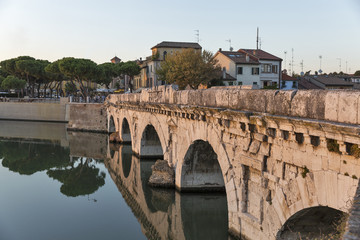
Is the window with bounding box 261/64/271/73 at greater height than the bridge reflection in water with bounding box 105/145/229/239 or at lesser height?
greater

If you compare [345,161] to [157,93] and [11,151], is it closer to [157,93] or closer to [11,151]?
[157,93]

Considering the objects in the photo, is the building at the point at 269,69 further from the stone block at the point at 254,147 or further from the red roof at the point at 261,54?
the stone block at the point at 254,147

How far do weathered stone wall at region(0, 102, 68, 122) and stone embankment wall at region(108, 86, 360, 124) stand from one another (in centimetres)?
4130

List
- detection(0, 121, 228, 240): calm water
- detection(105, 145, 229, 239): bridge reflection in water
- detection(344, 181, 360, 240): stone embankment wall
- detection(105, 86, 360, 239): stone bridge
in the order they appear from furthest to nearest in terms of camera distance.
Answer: detection(0, 121, 228, 240): calm water → detection(105, 145, 229, 239): bridge reflection in water → detection(105, 86, 360, 239): stone bridge → detection(344, 181, 360, 240): stone embankment wall

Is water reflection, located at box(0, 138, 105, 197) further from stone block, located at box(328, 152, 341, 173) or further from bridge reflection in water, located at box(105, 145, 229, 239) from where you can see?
stone block, located at box(328, 152, 341, 173)

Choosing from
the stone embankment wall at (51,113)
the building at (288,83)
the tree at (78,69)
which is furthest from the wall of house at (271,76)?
the tree at (78,69)

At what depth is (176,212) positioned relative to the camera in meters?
15.4

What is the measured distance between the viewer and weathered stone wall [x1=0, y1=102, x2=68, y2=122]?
51.6m

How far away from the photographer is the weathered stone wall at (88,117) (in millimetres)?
41469

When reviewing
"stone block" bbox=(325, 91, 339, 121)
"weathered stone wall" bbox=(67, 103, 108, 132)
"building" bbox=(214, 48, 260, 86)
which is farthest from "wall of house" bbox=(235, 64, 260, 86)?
"stone block" bbox=(325, 91, 339, 121)

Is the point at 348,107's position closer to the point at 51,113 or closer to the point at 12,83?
the point at 51,113

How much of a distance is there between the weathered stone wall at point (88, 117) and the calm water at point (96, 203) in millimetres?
11914

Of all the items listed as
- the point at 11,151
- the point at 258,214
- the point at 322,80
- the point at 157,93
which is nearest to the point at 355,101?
the point at 258,214

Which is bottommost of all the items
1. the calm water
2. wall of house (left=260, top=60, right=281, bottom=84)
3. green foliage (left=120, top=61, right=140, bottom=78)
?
the calm water
